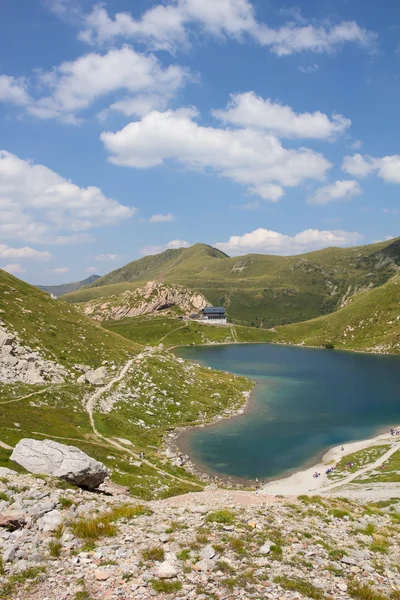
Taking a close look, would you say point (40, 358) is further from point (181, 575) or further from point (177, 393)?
point (181, 575)

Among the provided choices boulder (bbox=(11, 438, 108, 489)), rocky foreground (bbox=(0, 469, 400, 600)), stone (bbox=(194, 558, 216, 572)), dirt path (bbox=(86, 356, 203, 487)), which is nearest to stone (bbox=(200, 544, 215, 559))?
rocky foreground (bbox=(0, 469, 400, 600))

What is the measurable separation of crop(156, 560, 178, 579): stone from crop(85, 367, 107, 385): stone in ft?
231

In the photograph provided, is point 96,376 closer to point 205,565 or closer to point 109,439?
point 109,439

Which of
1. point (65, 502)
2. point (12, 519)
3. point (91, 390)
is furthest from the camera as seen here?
point (91, 390)

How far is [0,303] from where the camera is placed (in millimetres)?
96375

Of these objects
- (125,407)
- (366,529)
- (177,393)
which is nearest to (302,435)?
(177,393)

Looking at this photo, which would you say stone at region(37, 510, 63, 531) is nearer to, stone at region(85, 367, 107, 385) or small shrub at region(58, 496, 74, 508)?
small shrub at region(58, 496, 74, 508)

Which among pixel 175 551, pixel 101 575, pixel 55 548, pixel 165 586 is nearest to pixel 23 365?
pixel 55 548

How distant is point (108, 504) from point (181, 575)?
9075mm

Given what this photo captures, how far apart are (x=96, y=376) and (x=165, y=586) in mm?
73265

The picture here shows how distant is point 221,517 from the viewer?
19000 mm

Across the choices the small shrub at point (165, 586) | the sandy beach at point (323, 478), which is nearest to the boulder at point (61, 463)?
the small shrub at point (165, 586)

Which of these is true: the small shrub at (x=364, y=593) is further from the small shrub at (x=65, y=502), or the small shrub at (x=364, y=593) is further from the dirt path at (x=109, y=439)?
the dirt path at (x=109, y=439)

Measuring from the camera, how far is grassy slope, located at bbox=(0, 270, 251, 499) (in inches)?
1847
